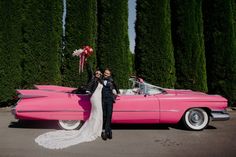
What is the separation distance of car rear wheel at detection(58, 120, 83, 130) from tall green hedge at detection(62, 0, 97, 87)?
15.8ft

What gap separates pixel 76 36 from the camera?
12.8 meters

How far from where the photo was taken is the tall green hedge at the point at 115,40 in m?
12.8

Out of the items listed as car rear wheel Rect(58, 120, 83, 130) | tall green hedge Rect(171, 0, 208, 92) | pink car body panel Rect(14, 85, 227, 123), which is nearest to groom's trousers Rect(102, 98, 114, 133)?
pink car body panel Rect(14, 85, 227, 123)

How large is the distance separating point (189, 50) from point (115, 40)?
9.45ft

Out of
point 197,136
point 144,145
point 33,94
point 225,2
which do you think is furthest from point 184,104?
point 225,2

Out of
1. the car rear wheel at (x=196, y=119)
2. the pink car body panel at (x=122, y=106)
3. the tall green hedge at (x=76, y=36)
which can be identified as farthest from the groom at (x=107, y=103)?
the tall green hedge at (x=76, y=36)

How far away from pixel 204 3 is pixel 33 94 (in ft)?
28.5

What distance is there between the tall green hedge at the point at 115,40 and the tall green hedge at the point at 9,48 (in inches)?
120

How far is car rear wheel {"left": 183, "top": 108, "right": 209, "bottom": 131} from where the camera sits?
314 inches

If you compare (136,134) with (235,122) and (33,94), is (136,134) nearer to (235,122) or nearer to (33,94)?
(33,94)

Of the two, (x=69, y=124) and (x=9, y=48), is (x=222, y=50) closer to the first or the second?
(x=69, y=124)

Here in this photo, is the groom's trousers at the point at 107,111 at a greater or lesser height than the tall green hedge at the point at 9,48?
lesser

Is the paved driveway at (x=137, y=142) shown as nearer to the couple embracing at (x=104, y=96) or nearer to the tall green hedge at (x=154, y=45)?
the couple embracing at (x=104, y=96)

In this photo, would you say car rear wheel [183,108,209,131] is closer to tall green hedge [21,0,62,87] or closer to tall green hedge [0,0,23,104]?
tall green hedge [21,0,62,87]
